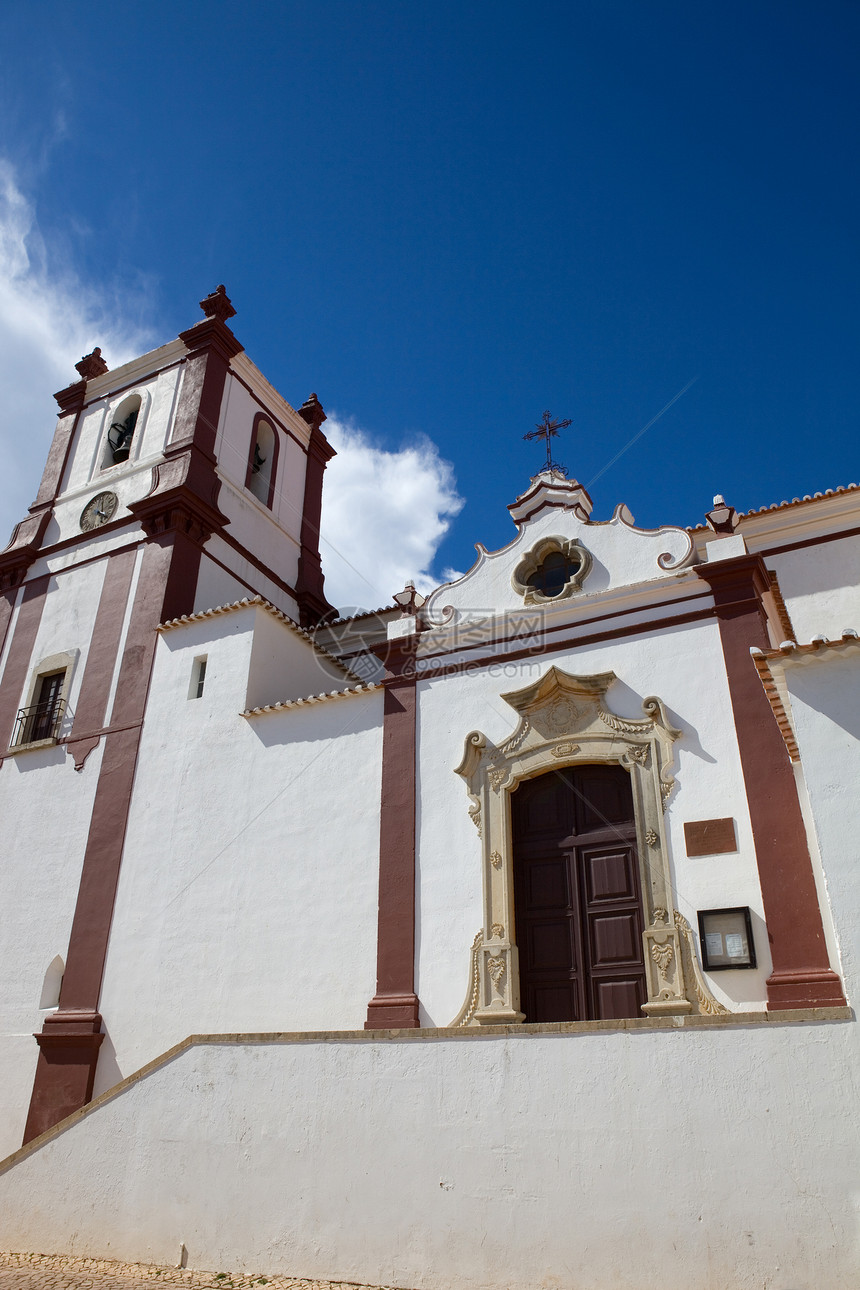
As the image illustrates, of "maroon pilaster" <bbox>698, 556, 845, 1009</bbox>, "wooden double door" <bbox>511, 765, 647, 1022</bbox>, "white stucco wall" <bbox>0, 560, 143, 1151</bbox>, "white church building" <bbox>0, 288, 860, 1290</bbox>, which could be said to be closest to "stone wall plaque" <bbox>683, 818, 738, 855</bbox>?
"white church building" <bbox>0, 288, 860, 1290</bbox>

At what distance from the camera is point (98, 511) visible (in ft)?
56.2

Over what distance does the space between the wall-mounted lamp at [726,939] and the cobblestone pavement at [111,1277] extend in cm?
379

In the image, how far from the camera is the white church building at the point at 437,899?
631 cm

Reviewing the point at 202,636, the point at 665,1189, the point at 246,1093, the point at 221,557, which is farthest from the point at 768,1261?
the point at 221,557

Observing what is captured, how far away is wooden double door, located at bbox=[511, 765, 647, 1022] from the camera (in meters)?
A: 9.43

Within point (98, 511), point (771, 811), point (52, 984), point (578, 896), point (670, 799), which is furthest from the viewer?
point (98, 511)

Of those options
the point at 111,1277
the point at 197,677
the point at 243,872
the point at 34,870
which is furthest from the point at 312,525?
the point at 111,1277

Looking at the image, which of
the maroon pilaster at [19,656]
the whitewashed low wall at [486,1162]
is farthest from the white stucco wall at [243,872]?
the maroon pilaster at [19,656]

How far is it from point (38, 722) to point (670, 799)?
10.4m

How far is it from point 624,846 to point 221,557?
29.9 ft

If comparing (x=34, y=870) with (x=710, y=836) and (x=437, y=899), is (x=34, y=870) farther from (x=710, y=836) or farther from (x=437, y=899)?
(x=710, y=836)

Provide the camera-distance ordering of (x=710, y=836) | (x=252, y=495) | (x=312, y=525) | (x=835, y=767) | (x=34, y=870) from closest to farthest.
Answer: (x=835, y=767) → (x=710, y=836) → (x=34, y=870) → (x=252, y=495) → (x=312, y=525)

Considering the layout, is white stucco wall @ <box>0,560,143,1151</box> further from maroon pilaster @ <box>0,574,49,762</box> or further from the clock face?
the clock face

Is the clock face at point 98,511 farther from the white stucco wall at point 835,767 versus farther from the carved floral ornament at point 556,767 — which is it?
the white stucco wall at point 835,767
